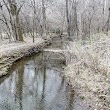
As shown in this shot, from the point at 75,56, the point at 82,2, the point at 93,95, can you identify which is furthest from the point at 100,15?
the point at 93,95

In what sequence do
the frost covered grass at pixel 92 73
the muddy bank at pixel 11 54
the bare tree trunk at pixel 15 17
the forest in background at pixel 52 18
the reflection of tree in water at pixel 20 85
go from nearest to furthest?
the frost covered grass at pixel 92 73
the reflection of tree in water at pixel 20 85
the muddy bank at pixel 11 54
the bare tree trunk at pixel 15 17
the forest in background at pixel 52 18

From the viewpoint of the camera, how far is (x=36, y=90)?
8625 millimetres

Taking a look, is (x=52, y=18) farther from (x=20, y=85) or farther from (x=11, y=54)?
(x=20, y=85)

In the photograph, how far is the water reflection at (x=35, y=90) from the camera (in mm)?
7134

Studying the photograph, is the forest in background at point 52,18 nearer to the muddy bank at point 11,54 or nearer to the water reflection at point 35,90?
the muddy bank at point 11,54

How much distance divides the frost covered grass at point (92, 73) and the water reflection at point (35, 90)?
2.18 ft

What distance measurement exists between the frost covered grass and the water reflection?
66cm

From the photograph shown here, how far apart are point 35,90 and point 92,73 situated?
9.87ft

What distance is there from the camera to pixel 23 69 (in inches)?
472

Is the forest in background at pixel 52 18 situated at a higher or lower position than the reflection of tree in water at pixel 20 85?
higher

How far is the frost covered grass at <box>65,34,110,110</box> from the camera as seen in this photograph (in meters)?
7.04

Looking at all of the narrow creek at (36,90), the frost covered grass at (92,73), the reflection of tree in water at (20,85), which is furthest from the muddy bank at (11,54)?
the frost covered grass at (92,73)

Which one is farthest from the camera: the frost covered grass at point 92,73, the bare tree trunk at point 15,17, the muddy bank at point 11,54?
the bare tree trunk at point 15,17

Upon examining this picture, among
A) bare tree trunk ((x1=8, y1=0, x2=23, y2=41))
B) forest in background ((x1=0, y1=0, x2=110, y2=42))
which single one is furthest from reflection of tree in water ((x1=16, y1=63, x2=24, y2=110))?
bare tree trunk ((x1=8, y1=0, x2=23, y2=41))
